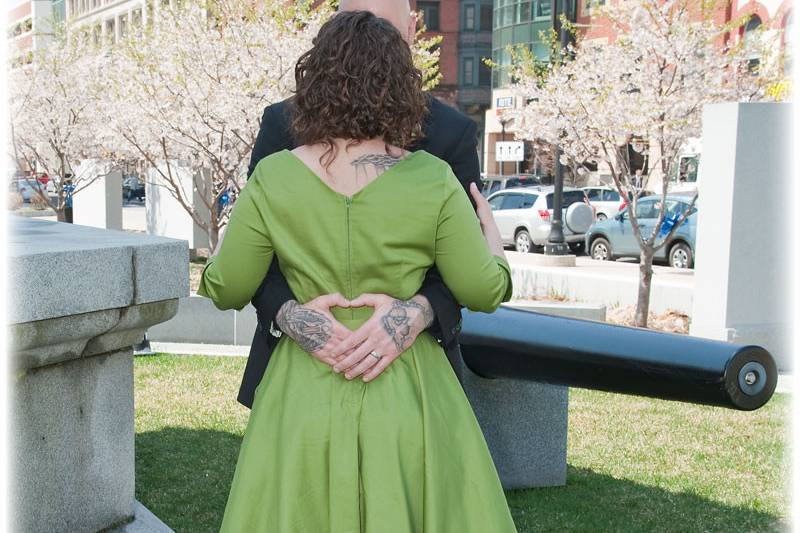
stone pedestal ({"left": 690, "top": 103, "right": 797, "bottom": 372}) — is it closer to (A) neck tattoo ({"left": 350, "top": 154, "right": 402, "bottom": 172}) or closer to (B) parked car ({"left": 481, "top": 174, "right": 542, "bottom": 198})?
(A) neck tattoo ({"left": 350, "top": 154, "right": 402, "bottom": 172})

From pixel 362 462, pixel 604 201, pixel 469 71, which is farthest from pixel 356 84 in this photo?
pixel 469 71

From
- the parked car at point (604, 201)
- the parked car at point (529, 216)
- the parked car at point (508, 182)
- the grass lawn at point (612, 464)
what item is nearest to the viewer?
the grass lawn at point (612, 464)

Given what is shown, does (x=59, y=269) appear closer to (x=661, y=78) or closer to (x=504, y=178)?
(x=661, y=78)

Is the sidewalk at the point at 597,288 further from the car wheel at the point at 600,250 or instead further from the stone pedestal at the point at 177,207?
the car wheel at the point at 600,250

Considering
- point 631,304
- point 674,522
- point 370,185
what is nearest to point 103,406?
point 370,185

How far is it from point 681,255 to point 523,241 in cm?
515


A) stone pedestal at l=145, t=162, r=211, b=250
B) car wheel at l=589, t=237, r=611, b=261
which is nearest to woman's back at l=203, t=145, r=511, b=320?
stone pedestal at l=145, t=162, r=211, b=250

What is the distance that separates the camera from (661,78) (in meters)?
11.9

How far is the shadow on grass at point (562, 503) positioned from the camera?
15.3 ft

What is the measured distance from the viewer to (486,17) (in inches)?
2726

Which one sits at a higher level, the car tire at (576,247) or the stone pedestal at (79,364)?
the stone pedestal at (79,364)

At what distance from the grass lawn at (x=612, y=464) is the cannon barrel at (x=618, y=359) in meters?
1.02

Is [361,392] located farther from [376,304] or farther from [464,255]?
[464,255]

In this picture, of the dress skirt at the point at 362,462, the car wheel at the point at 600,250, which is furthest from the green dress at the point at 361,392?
the car wheel at the point at 600,250
